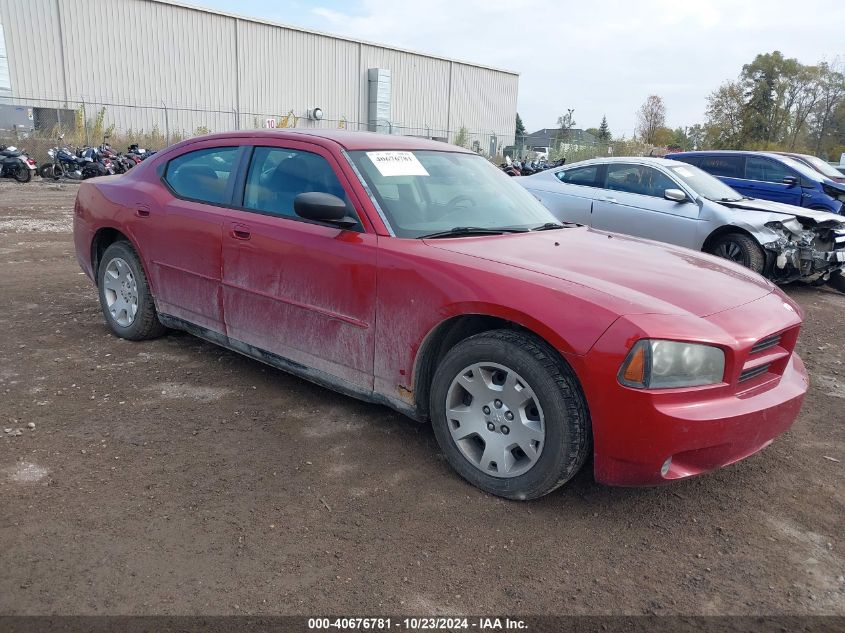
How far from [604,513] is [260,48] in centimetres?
3557

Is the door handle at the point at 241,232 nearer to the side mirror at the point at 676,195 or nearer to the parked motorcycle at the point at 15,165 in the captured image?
the side mirror at the point at 676,195

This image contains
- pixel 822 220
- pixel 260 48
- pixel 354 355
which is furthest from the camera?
pixel 260 48

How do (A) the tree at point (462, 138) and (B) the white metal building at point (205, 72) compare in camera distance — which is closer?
(B) the white metal building at point (205, 72)

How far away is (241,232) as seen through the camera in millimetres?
4016

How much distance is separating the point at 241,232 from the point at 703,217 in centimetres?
590

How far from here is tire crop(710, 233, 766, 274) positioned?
25.2 ft

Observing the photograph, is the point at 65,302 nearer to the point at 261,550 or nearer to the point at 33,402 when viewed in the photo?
the point at 33,402

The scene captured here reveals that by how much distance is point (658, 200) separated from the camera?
27.0 feet

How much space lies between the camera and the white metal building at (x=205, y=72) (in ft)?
90.3

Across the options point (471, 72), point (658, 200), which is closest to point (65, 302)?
point (658, 200)

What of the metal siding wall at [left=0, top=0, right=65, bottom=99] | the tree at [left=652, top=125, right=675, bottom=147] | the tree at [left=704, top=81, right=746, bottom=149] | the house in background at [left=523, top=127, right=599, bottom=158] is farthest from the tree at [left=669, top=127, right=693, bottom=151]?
the metal siding wall at [left=0, top=0, right=65, bottom=99]

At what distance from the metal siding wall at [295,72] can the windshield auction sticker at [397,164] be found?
32.4 meters

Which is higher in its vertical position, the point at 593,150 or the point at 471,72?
the point at 471,72

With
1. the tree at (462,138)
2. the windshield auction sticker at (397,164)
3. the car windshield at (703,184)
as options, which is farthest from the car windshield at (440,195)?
the tree at (462,138)
